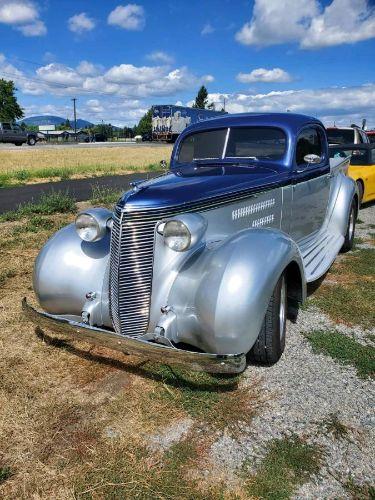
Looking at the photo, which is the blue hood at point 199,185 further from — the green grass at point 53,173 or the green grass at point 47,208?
the green grass at point 53,173

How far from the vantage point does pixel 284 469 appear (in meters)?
2.25

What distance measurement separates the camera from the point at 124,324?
2.93 metres

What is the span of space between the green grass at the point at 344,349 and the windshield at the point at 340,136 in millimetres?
8272

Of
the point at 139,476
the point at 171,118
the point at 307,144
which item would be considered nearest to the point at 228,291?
the point at 139,476

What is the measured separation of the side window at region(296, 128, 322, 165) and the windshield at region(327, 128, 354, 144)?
6.07 meters

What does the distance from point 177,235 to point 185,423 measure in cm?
118

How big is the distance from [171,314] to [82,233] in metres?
1.01

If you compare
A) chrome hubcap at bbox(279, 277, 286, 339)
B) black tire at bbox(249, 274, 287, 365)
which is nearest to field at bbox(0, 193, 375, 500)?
black tire at bbox(249, 274, 287, 365)

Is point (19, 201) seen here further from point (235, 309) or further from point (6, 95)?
point (6, 95)

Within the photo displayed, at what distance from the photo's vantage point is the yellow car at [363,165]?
29.3 ft

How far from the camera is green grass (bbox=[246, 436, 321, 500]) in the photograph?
2.12 meters

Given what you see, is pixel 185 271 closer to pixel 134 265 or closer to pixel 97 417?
pixel 134 265

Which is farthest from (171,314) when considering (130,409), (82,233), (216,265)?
(82,233)

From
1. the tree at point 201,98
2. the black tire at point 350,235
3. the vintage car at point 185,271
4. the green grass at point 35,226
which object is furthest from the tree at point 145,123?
the vintage car at point 185,271
